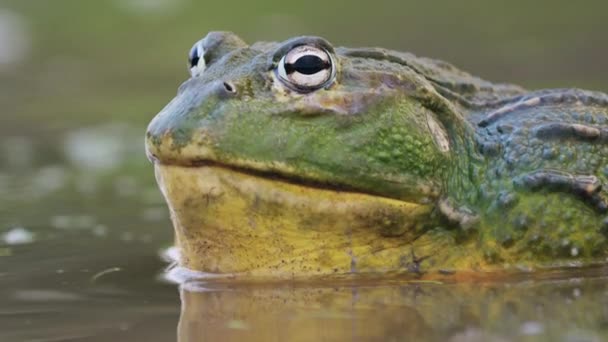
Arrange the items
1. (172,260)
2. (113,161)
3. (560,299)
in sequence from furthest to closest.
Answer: (113,161) < (172,260) < (560,299)

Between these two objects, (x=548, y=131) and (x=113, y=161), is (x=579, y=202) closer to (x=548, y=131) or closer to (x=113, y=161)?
(x=548, y=131)

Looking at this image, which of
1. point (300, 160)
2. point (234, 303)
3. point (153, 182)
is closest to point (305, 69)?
point (300, 160)

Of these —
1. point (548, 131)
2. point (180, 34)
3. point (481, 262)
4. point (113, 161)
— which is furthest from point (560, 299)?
point (180, 34)

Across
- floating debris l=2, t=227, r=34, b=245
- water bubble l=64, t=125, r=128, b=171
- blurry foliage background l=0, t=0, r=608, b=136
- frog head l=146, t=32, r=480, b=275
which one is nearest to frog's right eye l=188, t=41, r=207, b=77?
frog head l=146, t=32, r=480, b=275

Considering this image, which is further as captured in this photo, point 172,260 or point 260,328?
point 172,260

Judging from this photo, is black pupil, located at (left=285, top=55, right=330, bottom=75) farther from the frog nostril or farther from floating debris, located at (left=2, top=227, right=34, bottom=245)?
floating debris, located at (left=2, top=227, right=34, bottom=245)

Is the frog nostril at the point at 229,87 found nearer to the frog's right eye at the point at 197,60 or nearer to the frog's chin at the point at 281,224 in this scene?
the frog's chin at the point at 281,224

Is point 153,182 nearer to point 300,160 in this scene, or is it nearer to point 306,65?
point 306,65
